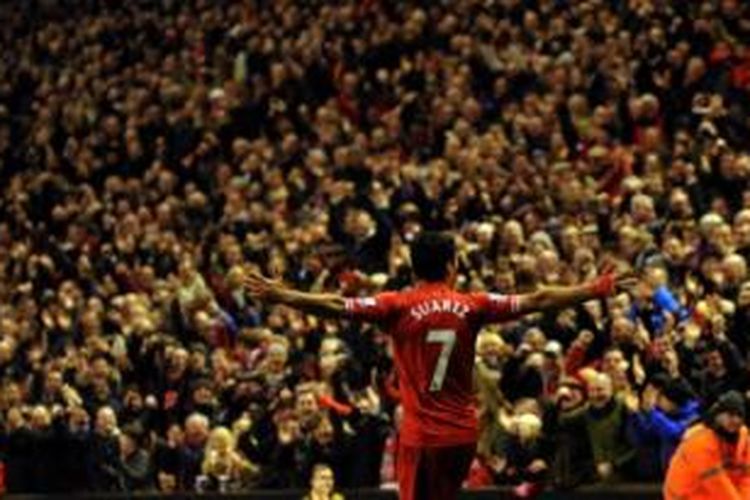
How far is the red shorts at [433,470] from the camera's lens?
35.0 feet

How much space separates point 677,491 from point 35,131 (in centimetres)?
1570

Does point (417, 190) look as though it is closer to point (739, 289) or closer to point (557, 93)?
point (557, 93)

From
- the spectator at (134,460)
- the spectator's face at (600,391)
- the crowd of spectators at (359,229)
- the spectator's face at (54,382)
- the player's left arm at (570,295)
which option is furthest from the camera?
the spectator's face at (54,382)

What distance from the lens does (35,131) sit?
2844 centimetres

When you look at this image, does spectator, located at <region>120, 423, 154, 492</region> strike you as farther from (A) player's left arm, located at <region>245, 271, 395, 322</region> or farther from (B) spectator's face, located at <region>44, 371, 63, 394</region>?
(A) player's left arm, located at <region>245, 271, 395, 322</region>

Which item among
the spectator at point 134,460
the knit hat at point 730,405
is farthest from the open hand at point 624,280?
the spectator at point 134,460

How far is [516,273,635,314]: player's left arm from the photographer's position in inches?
406

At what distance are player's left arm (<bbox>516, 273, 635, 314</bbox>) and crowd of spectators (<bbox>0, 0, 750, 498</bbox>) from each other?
5577 millimetres

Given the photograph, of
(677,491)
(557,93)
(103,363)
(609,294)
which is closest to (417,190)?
(557,93)

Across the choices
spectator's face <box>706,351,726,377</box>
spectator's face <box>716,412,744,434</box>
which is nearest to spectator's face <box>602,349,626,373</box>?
spectator's face <box>706,351,726,377</box>

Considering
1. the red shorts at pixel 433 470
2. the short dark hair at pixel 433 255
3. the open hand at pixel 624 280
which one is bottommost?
the red shorts at pixel 433 470

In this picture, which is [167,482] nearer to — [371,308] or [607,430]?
[607,430]

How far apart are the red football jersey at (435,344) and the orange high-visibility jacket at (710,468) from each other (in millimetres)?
4172

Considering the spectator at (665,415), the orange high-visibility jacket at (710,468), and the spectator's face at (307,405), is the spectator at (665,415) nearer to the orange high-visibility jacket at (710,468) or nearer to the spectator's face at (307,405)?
the orange high-visibility jacket at (710,468)
